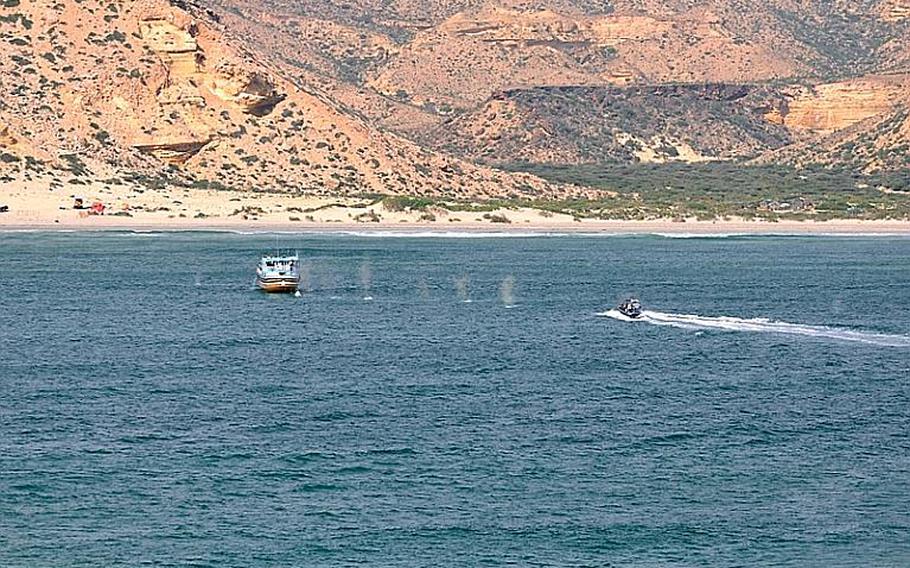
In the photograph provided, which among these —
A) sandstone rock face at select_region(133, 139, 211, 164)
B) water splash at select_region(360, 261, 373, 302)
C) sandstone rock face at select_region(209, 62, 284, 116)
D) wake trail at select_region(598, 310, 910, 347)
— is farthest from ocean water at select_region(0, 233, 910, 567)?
sandstone rock face at select_region(209, 62, 284, 116)

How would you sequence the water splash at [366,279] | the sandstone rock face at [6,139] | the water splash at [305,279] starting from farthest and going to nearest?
the sandstone rock face at [6,139] → the water splash at [305,279] → the water splash at [366,279]

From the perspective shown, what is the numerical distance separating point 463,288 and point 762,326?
69.0 ft

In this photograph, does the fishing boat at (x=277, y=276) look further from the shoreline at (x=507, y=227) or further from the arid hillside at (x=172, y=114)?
the arid hillside at (x=172, y=114)

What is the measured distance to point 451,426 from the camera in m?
45.1

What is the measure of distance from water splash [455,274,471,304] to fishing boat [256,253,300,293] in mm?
7699

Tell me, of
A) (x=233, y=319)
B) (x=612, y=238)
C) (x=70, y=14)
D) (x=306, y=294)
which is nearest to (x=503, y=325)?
(x=233, y=319)

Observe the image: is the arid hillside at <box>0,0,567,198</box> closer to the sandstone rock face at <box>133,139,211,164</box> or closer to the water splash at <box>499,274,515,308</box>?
the sandstone rock face at <box>133,139,211,164</box>

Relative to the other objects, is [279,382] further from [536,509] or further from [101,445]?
[536,509]

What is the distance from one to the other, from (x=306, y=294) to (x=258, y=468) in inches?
1740

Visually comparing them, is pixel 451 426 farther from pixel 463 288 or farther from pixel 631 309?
pixel 463 288

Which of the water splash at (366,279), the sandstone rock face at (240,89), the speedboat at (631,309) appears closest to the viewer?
the speedboat at (631,309)

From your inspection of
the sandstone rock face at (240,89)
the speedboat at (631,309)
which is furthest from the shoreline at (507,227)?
the speedboat at (631,309)

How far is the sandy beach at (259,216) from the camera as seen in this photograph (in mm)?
136250

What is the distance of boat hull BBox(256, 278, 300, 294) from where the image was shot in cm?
8325
